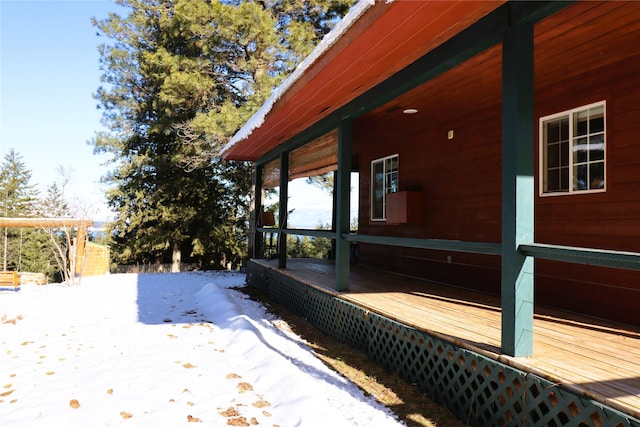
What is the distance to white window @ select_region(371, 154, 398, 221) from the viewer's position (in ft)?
24.6

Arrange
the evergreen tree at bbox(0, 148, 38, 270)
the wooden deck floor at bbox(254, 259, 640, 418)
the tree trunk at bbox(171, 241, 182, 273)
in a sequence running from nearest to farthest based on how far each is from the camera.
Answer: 1. the wooden deck floor at bbox(254, 259, 640, 418)
2. the tree trunk at bbox(171, 241, 182, 273)
3. the evergreen tree at bbox(0, 148, 38, 270)

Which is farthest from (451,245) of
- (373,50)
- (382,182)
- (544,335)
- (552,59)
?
(382,182)

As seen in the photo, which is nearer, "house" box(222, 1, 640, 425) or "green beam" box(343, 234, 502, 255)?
"house" box(222, 1, 640, 425)

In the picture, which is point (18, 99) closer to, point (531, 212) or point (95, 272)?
point (95, 272)

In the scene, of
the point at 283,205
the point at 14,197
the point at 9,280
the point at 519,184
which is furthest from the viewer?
the point at 14,197

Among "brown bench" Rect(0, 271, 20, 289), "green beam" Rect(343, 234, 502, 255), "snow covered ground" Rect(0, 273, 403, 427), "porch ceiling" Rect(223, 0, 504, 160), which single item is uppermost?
"porch ceiling" Rect(223, 0, 504, 160)

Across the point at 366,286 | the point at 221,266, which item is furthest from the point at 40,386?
the point at 221,266

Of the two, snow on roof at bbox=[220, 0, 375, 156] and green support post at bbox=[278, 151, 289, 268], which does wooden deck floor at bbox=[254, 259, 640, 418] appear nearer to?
green support post at bbox=[278, 151, 289, 268]

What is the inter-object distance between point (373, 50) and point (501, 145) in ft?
7.64

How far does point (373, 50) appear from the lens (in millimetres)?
3414

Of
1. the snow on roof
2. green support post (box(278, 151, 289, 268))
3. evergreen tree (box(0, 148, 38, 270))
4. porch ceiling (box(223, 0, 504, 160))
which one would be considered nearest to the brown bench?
green support post (box(278, 151, 289, 268))

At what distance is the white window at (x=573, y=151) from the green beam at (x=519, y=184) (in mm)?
1948

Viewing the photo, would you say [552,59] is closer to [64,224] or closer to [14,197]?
[64,224]

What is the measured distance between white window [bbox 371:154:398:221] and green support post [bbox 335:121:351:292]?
8.34 feet
